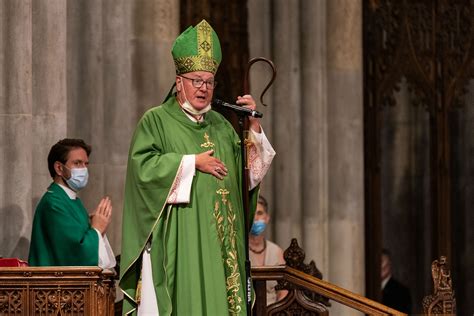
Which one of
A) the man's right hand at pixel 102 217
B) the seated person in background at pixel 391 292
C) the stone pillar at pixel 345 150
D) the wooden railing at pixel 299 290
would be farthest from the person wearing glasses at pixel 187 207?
the seated person in background at pixel 391 292

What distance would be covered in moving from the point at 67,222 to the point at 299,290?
156 cm

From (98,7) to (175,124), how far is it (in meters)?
3.39

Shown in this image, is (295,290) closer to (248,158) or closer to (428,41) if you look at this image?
(248,158)

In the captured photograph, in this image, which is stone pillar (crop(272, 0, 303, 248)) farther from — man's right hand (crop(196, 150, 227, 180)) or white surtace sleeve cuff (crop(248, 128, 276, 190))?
man's right hand (crop(196, 150, 227, 180))

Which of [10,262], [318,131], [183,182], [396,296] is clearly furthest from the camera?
[396,296]

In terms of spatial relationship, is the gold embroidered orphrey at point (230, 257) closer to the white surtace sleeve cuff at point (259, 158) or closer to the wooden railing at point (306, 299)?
the white surtace sleeve cuff at point (259, 158)

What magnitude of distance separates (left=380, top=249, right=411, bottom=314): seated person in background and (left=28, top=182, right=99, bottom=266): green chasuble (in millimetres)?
5939

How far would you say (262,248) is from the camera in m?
13.5

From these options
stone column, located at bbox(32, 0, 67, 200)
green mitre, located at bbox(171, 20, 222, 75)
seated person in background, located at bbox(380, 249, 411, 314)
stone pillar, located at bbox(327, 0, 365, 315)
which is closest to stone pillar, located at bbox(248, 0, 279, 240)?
stone pillar, located at bbox(327, 0, 365, 315)

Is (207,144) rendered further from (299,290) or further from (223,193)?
(299,290)

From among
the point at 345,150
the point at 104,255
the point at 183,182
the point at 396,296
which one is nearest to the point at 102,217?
the point at 104,255

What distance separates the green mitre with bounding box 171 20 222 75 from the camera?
10.1m

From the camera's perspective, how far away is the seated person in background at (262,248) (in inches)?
528

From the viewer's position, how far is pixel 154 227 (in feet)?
32.8
